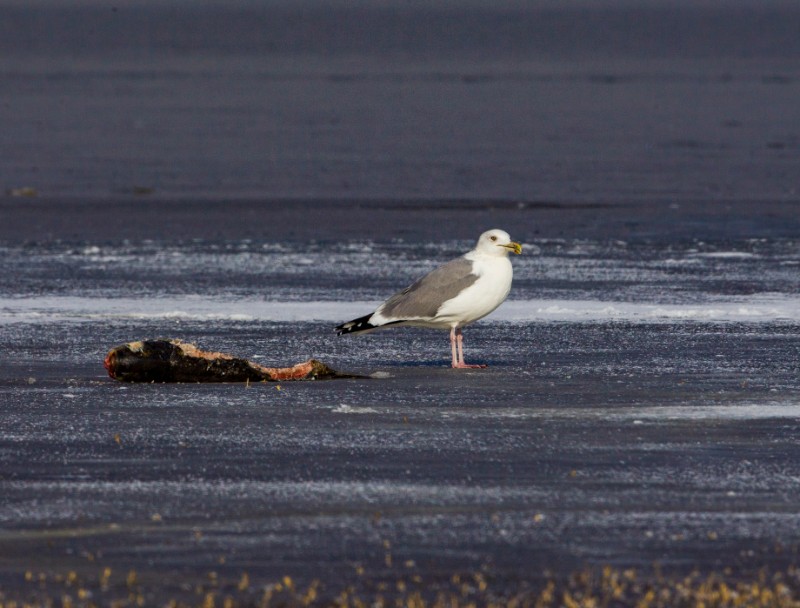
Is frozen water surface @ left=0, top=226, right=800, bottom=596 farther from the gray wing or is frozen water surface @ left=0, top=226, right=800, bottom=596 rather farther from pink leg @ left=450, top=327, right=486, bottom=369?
the gray wing

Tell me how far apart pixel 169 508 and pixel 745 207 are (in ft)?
51.5

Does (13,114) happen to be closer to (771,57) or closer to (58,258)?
(58,258)

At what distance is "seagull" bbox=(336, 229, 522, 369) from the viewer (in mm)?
11141

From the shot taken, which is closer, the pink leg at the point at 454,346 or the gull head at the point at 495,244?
the pink leg at the point at 454,346

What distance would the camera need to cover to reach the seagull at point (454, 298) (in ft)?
36.6

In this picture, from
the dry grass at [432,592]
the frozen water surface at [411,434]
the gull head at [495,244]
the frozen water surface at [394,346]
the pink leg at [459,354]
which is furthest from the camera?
the gull head at [495,244]

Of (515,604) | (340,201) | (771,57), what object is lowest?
(515,604)

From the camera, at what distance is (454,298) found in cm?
1118

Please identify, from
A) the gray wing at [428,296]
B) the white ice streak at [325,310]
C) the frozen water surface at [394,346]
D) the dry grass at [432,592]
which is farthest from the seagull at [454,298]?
the dry grass at [432,592]

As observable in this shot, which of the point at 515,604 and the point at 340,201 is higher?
the point at 340,201

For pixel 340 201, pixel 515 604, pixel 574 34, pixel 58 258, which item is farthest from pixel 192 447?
pixel 574 34

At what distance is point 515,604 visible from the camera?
600 cm

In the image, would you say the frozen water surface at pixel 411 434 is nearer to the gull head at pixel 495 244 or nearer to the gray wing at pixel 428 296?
the gray wing at pixel 428 296

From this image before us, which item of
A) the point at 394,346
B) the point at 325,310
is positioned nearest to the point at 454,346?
the point at 394,346
